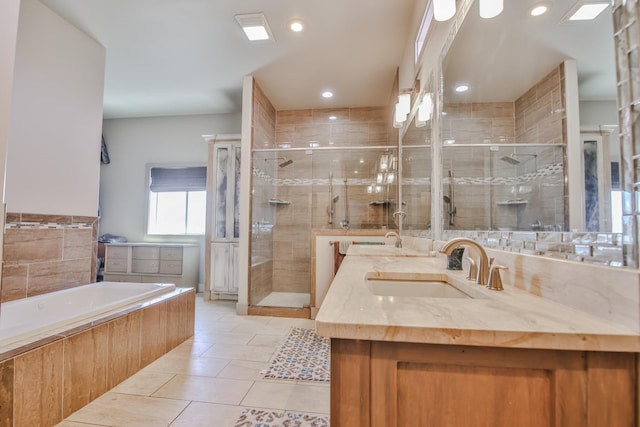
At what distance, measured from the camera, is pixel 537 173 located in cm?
87

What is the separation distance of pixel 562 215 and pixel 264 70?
11.2ft

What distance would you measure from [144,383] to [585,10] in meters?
2.62

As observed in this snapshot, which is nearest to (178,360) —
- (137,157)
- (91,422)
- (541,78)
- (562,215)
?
(91,422)

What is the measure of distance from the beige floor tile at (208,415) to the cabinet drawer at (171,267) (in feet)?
9.98

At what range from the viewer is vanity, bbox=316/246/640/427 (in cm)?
49

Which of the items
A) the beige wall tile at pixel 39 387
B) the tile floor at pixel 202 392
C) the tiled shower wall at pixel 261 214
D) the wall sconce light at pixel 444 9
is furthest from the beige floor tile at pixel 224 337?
the wall sconce light at pixel 444 9

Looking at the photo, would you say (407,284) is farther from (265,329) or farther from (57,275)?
(57,275)

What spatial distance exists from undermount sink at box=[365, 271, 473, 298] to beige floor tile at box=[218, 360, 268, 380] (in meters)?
1.27

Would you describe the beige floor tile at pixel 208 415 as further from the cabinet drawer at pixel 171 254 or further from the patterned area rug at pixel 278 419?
the cabinet drawer at pixel 171 254

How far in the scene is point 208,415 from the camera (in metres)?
1.54

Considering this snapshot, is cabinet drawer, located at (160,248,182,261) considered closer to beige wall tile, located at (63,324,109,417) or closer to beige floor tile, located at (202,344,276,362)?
beige floor tile, located at (202,344,276,362)

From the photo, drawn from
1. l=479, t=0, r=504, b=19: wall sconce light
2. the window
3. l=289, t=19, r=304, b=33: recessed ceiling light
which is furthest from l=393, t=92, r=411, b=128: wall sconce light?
the window

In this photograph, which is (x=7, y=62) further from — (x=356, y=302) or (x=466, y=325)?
(x=466, y=325)

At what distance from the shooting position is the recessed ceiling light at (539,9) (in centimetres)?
79
